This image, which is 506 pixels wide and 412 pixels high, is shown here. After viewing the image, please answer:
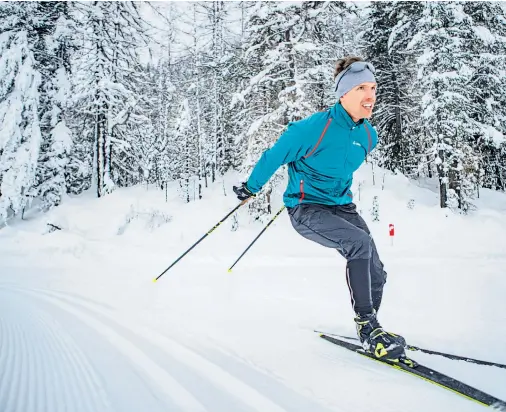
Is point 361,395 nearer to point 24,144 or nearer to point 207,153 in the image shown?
point 24,144

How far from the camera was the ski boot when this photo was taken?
2.35m

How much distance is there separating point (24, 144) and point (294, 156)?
1879cm

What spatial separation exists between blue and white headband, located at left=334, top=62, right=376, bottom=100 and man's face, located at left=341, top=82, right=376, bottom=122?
38mm

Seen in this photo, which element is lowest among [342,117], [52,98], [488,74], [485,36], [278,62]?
[342,117]

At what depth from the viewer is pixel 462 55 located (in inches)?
548

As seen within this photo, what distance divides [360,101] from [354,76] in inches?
9.2

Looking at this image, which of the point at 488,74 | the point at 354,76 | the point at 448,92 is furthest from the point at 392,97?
the point at 354,76

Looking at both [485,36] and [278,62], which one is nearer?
[278,62]

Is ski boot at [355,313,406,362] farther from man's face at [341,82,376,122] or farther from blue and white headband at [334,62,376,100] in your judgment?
blue and white headband at [334,62,376,100]

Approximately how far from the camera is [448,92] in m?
13.9

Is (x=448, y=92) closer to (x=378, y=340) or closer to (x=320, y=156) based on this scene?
(x=320, y=156)

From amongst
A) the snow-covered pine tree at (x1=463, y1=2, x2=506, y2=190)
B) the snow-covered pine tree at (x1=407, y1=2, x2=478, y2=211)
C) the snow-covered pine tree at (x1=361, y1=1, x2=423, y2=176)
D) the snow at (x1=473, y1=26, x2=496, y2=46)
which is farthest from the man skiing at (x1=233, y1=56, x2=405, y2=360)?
the snow-covered pine tree at (x1=361, y1=1, x2=423, y2=176)

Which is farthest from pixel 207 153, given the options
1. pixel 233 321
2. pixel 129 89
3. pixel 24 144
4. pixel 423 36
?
pixel 233 321


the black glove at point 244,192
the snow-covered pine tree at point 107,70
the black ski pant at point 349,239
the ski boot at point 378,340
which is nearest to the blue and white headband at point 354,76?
the black ski pant at point 349,239
